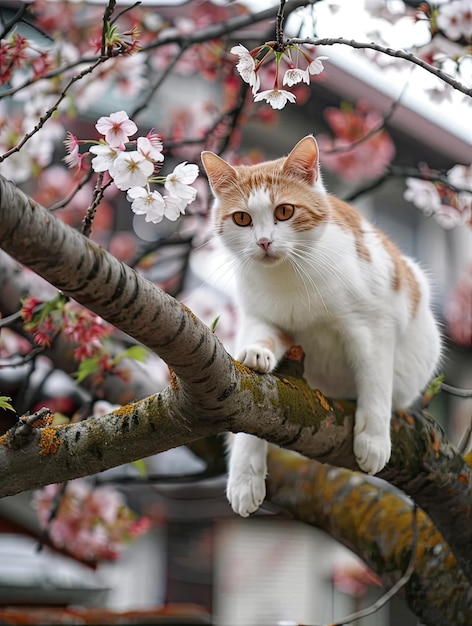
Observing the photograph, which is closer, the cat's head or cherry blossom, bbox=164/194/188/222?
cherry blossom, bbox=164/194/188/222

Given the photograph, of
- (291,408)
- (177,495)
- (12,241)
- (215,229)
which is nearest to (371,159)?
(177,495)

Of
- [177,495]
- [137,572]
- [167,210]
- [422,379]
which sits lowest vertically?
[137,572]

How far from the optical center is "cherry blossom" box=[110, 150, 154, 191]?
1708 millimetres

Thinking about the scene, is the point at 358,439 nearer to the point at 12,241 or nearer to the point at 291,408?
the point at 291,408

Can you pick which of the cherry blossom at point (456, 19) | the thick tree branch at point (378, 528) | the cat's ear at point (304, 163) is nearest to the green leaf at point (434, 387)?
the thick tree branch at point (378, 528)

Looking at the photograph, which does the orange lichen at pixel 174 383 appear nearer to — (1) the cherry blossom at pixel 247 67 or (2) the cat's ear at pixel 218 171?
(1) the cherry blossom at pixel 247 67

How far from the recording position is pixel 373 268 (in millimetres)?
2590

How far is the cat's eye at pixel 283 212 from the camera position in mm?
2438

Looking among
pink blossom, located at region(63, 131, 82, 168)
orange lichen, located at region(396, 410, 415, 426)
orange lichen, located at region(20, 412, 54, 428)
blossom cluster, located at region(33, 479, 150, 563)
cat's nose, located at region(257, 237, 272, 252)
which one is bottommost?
blossom cluster, located at region(33, 479, 150, 563)

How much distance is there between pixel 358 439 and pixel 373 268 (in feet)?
1.78

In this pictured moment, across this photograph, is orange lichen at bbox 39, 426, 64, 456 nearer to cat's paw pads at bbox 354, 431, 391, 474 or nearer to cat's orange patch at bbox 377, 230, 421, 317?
cat's paw pads at bbox 354, 431, 391, 474

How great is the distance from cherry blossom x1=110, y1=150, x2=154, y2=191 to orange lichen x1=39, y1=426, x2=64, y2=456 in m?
0.61

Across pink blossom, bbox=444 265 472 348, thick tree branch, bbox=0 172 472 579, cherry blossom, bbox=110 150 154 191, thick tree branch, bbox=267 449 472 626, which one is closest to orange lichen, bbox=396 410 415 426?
thick tree branch, bbox=0 172 472 579

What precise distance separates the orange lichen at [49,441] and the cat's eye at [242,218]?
0.87m
